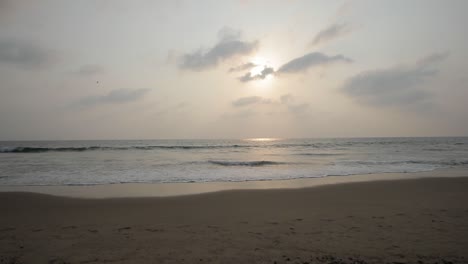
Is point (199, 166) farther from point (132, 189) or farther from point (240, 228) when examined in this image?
point (240, 228)

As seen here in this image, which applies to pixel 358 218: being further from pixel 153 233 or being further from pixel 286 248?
pixel 153 233

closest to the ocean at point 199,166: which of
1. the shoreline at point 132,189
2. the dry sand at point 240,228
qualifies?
the shoreline at point 132,189

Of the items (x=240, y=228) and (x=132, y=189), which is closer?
(x=240, y=228)

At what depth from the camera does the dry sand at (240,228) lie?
4609 millimetres

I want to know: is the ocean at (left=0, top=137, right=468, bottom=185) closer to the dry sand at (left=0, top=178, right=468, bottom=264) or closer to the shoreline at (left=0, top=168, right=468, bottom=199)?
the shoreline at (left=0, top=168, right=468, bottom=199)

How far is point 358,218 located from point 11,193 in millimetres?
11427

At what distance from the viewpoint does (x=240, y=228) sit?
19.9ft

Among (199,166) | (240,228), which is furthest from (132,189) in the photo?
(199,166)

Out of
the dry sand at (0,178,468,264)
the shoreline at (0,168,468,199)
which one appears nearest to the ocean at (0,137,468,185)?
the shoreline at (0,168,468,199)

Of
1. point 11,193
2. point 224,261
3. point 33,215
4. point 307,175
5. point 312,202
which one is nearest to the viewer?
point 224,261

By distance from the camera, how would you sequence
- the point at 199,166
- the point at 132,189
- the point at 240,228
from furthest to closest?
the point at 199,166 < the point at 132,189 < the point at 240,228

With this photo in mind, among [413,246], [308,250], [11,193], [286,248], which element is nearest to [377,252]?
[413,246]

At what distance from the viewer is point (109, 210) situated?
778 cm

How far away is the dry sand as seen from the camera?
4609 mm
